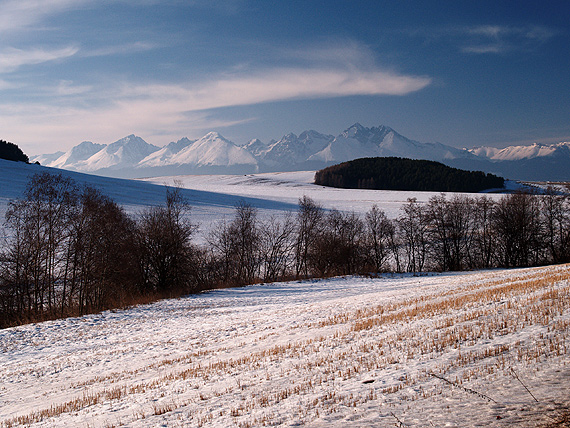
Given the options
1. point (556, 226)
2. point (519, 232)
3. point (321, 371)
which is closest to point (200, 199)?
point (519, 232)

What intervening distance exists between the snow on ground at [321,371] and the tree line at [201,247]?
41.2ft

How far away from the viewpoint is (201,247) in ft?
184

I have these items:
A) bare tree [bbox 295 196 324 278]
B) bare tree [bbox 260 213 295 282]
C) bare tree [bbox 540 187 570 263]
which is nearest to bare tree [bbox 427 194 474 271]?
bare tree [bbox 540 187 570 263]

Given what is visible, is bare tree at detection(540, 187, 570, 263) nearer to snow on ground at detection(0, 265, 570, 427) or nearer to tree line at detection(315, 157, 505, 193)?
snow on ground at detection(0, 265, 570, 427)

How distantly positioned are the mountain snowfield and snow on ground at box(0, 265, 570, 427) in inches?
1.7

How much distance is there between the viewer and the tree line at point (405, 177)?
16427 centimetres

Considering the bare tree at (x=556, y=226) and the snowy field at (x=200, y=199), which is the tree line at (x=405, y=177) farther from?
the bare tree at (x=556, y=226)

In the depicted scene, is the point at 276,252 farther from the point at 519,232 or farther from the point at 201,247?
the point at 519,232

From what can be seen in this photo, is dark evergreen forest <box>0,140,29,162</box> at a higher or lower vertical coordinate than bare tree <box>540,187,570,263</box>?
higher

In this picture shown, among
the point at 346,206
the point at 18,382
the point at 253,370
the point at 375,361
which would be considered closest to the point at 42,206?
the point at 18,382

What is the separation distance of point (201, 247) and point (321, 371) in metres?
48.8

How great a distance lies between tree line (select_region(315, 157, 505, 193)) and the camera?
16427 centimetres

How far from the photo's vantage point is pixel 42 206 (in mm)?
31359

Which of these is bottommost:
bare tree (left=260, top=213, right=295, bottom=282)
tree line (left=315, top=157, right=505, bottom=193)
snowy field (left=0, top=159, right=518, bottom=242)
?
bare tree (left=260, top=213, right=295, bottom=282)
